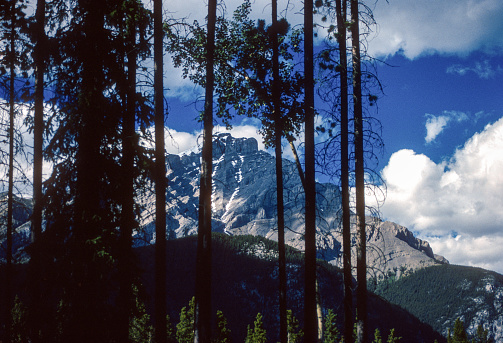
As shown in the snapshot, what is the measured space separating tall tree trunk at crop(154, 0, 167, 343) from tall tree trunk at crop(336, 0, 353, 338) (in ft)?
12.8

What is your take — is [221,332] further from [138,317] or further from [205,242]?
[205,242]

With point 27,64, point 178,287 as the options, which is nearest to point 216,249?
point 178,287

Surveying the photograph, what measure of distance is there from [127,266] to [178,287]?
149577 millimetres

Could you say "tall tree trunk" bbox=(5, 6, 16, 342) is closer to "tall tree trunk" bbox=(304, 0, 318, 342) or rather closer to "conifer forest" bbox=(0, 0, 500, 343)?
"conifer forest" bbox=(0, 0, 500, 343)

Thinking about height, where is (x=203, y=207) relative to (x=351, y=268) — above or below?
above

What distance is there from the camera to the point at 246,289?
16762cm

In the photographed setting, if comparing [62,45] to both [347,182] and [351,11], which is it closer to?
[351,11]

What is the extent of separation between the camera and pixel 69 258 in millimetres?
9570

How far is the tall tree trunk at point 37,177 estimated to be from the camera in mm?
9711

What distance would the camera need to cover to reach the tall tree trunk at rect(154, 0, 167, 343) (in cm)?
778

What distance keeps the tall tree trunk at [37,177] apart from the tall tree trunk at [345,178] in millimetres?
7653

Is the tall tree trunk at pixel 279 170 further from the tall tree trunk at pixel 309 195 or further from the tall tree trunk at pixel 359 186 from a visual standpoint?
the tall tree trunk at pixel 359 186

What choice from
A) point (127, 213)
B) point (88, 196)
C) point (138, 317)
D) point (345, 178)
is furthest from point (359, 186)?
point (88, 196)

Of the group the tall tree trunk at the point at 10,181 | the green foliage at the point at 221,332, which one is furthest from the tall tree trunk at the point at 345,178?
the green foliage at the point at 221,332
